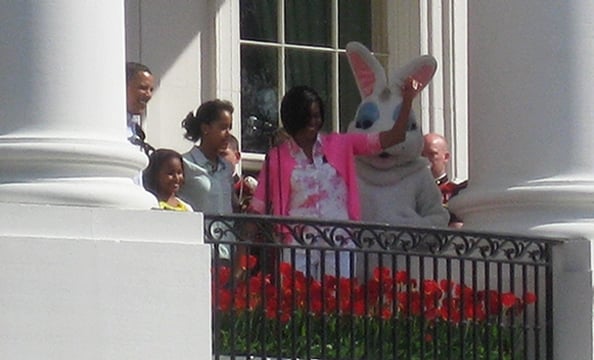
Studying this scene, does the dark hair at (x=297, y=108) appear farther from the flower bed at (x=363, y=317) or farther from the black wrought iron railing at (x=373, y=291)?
the flower bed at (x=363, y=317)

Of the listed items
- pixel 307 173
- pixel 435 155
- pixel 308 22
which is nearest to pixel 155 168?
pixel 307 173

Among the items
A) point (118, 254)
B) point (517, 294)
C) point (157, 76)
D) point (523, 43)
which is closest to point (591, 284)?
point (517, 294)

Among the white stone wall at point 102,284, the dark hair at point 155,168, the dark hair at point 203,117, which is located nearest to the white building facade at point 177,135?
the white stone wall at point 102,284

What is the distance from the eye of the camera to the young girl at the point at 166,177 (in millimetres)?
14508

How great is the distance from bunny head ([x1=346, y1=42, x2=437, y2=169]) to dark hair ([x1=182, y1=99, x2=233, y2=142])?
985mm

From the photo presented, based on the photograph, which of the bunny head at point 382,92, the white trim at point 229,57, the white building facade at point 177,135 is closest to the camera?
the white building facade at point 177,135

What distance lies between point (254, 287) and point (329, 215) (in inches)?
45.6

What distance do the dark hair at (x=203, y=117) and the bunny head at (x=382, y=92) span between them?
0.99m

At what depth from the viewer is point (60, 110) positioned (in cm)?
1274

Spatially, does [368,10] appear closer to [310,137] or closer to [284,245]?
[310,137]

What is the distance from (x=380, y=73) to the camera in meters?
16.0

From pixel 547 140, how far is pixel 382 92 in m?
1.43

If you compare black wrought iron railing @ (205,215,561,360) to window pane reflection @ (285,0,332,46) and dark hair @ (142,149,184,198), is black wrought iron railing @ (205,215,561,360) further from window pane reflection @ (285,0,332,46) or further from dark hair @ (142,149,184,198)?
window pane reflection @ (285,0,332,46)

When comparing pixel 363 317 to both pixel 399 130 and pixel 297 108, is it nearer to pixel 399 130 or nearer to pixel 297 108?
pixel 297 108
